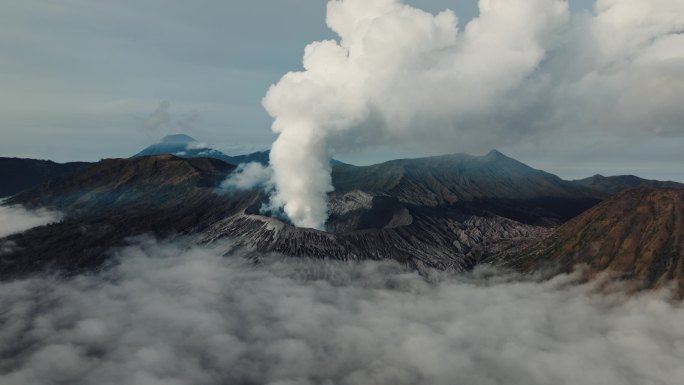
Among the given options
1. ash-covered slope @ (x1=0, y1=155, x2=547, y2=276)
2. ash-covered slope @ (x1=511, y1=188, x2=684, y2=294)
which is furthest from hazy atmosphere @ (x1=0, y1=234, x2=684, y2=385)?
ash-covered slope @ (x1=511, y1=188, x2=684, y2=294)

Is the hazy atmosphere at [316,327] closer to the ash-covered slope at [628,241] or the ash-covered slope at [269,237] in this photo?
the ash-covered slope at [269,237]

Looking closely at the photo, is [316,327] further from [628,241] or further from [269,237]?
[628,241]

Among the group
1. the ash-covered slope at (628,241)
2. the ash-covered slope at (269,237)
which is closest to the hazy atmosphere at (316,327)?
the ash-covered slope at (269,237)

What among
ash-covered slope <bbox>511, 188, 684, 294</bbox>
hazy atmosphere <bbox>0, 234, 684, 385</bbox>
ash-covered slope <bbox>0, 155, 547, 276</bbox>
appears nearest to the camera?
hazy atmosphere <bbox>0, 234, 684, 385</bbox>

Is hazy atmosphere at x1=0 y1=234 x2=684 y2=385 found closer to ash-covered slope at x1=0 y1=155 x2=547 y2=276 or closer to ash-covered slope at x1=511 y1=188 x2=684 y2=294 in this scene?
ash-covered slope at x1=0 y1=155 x2=547 y2=276

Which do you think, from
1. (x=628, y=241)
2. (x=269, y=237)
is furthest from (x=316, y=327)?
(x=628, y=241)

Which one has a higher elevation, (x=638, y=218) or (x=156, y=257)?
(x=638, y=218)

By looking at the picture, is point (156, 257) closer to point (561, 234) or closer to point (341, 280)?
point (341, 280)

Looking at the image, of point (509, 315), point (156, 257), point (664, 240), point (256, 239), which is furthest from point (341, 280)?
point (664, 240)
